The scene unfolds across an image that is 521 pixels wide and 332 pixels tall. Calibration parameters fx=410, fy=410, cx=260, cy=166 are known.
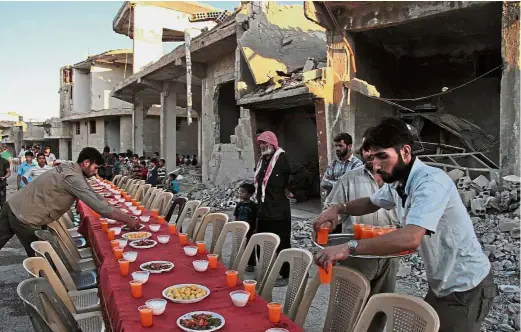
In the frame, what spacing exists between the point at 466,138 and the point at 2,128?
39335mm

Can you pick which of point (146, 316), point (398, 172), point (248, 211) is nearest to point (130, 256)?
point (146, 316)

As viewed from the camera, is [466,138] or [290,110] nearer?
[466,138]

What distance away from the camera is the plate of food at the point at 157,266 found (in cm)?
298

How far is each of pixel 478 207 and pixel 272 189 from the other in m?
3.50

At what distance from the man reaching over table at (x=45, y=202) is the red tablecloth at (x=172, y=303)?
748 millimetres

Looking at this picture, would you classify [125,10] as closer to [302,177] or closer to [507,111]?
[302,177]

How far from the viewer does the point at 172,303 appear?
2.41 metres

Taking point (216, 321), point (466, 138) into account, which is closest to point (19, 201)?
point (216, 321)

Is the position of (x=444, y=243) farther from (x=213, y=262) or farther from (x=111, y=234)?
A: (x=111, y=234)

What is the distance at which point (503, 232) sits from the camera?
5.72 metres

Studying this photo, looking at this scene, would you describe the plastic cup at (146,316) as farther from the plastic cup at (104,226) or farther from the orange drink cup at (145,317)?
the plastic cup at (104,226)

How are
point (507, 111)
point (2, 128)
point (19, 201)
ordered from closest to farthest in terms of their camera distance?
1. point (19, 201)
2. point (507, 111)
3. point (2, 128)

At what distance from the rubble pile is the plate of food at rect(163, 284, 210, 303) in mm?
7562

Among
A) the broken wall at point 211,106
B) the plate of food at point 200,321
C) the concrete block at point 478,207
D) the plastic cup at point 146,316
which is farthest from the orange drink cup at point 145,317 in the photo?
the broken wall at point 211,106
